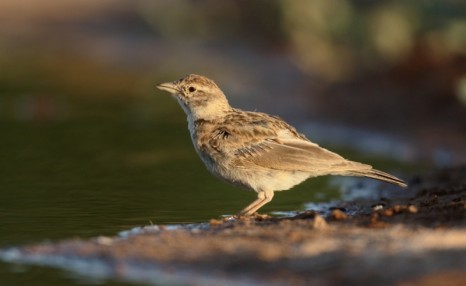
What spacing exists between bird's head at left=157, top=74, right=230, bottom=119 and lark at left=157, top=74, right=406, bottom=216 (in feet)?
0.48

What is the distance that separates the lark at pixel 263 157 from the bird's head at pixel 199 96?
15cm

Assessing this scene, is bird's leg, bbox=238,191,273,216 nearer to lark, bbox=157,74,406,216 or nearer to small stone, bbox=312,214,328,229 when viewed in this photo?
lark, bbox=157,74,406,216

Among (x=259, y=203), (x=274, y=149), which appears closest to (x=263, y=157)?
(x=274, y=149)

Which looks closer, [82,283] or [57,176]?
[82,283]

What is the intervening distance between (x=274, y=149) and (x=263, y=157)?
15 cm

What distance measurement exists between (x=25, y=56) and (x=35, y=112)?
777 centimetres

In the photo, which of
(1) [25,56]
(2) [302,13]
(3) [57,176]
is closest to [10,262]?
(3) [57,176]

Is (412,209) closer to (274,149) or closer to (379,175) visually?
(379,175)

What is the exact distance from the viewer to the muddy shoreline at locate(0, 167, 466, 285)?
6824mm

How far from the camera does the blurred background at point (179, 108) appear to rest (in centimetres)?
1124

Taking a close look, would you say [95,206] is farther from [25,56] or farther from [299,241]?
[25,56]

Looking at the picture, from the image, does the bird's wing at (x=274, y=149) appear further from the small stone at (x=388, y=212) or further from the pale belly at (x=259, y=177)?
the small stone at (x=388, y=212)

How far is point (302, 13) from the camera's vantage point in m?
20.9

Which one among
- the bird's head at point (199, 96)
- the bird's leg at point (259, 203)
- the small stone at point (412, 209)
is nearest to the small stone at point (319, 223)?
the small stone at point (412, 209)
